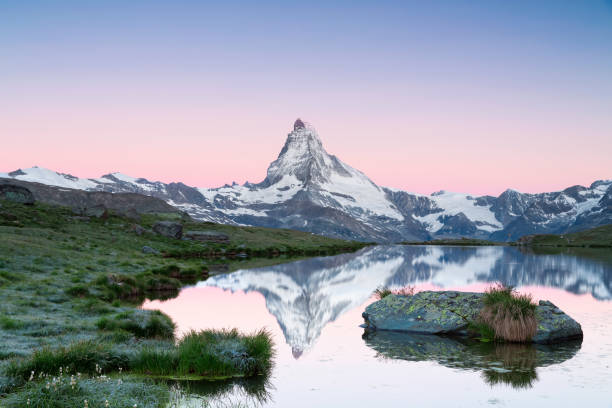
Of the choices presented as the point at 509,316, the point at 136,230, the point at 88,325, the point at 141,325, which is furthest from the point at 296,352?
the point at 136,230

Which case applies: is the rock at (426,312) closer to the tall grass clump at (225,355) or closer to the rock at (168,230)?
the tall grass clump at (225,355)

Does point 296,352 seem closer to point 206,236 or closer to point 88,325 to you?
Answer: point 88,325

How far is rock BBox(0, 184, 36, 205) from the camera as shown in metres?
102

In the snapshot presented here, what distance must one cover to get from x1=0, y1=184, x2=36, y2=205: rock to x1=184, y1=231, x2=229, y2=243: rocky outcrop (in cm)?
3598

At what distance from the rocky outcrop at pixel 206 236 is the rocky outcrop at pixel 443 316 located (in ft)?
332

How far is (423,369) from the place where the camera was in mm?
18266

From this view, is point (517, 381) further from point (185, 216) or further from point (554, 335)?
point (185, 216)

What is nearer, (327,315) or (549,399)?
(549,399)

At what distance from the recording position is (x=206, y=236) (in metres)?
128

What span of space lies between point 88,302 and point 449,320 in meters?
20.6

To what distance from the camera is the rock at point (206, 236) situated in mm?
125000

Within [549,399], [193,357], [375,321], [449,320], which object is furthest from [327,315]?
[549,399]

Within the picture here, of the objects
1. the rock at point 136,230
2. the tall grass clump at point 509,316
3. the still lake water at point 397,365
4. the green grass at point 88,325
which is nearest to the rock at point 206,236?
the rock at point 136,230

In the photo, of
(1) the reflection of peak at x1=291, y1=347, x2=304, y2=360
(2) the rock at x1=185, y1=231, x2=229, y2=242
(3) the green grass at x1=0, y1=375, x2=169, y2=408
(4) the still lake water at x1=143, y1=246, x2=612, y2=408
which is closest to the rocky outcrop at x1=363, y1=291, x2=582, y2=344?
(4) the still lake water at x1=143, y1=246, x2=612, y2=408
